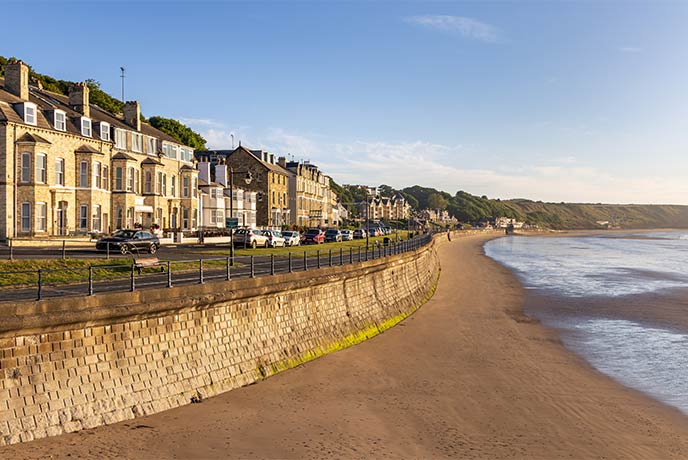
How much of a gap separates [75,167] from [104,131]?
→ 17.9ft

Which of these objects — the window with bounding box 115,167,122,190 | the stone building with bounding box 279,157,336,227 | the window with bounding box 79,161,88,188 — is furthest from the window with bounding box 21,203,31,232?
the stone building with bounding box 279,157,336,227

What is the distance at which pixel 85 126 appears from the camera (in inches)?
1738

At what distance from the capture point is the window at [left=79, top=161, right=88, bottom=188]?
141 ft

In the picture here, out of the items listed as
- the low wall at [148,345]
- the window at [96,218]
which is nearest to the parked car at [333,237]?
the window at [96,218]

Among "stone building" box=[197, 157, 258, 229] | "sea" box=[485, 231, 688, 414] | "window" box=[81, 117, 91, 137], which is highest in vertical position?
"window" box=[81, 117, 91, 137]

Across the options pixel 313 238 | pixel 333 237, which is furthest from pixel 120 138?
pixel 333 237

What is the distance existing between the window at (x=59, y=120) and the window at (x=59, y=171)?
2.35 m

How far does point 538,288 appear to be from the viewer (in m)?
50.6

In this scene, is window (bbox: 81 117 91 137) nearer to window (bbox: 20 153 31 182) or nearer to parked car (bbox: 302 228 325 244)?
window (bbox: 20 153 31 182)

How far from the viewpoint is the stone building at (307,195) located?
93062 millimetres

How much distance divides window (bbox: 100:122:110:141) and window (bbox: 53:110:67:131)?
4.11 meters

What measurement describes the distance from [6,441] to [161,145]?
45840 mm

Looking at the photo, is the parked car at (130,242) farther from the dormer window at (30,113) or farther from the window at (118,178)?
the window at (118,178)

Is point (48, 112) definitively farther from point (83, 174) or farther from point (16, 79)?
point (83, 174)
